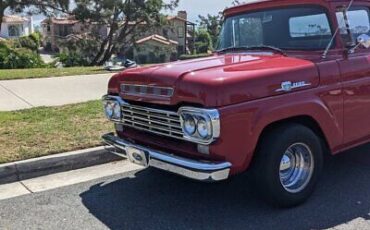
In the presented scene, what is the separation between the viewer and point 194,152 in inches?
173

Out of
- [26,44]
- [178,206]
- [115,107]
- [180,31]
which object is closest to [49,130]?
[115,107]

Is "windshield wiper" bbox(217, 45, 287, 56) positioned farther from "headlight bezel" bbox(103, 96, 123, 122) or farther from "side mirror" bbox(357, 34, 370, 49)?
"headlight bezel" bbox(103, 96, 123, 122)

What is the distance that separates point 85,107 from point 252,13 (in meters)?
3.55

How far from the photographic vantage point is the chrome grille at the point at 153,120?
4441 mm

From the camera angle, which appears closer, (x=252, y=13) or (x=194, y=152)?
(x=194, y=152)

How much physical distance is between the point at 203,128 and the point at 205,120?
0.09 m

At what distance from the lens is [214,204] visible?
4.81 m

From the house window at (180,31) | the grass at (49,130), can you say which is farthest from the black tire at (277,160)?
the house window at (180,31)

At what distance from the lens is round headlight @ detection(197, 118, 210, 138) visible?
13.5 feet

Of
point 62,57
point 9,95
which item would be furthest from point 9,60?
point 9,95

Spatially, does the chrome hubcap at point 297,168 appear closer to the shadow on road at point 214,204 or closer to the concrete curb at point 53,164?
the shadow on road at point 214,204

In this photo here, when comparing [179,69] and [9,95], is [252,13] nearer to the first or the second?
[179,69]

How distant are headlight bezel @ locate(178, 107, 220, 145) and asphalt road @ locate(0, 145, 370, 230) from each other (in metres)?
0.73

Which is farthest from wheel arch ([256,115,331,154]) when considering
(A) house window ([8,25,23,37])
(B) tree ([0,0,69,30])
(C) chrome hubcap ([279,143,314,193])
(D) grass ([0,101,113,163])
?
(A) house window ([8,25,23,37])
